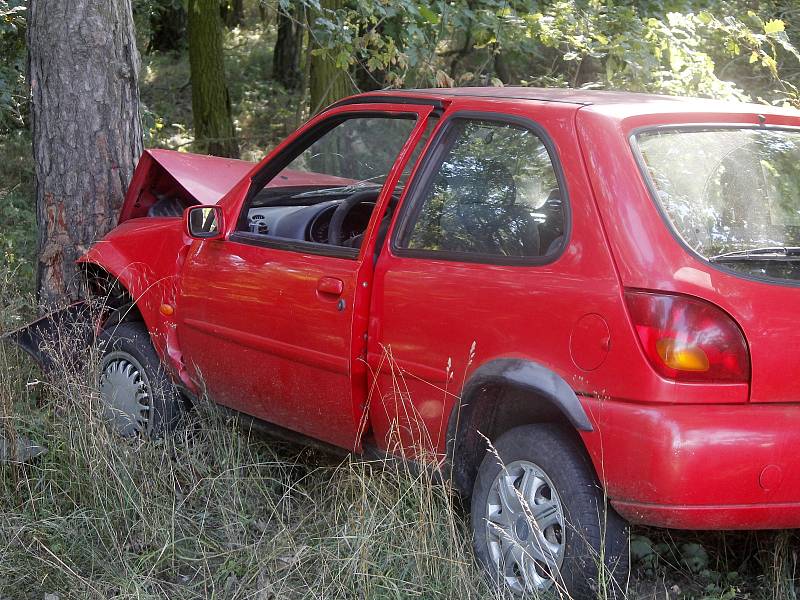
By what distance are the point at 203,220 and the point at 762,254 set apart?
103 inches

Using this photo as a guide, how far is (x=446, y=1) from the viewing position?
32.6 ft

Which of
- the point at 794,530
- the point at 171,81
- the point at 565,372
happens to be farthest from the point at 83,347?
the point at 171,81

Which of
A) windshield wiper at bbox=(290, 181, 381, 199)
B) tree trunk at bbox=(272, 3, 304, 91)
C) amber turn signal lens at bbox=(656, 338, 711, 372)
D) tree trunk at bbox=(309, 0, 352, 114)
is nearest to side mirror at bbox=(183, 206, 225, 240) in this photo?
windshield wiper at bbox=(290, 181, 381, 199)

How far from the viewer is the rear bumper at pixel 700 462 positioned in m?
3.10

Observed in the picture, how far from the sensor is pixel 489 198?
3865 mm

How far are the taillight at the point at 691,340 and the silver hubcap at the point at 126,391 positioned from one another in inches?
116

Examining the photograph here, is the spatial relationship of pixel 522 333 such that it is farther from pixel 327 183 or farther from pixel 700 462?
pixel 327 183

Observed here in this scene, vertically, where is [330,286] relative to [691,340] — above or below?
below

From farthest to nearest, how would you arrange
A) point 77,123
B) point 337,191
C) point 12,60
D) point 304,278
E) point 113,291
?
point 12,60 → point 77,123 → point 113,291 → point 337,191 → point 304,278

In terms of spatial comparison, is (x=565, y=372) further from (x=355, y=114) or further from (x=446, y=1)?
(x=446, y=1)

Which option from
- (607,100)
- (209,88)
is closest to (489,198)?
(607,100)

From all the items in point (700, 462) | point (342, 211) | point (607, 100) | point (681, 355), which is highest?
point (607, 100)

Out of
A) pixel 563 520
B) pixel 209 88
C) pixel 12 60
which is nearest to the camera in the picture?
pixel 563 520

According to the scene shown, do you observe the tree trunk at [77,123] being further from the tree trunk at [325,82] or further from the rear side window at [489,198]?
the tree trunk at [325,82]
